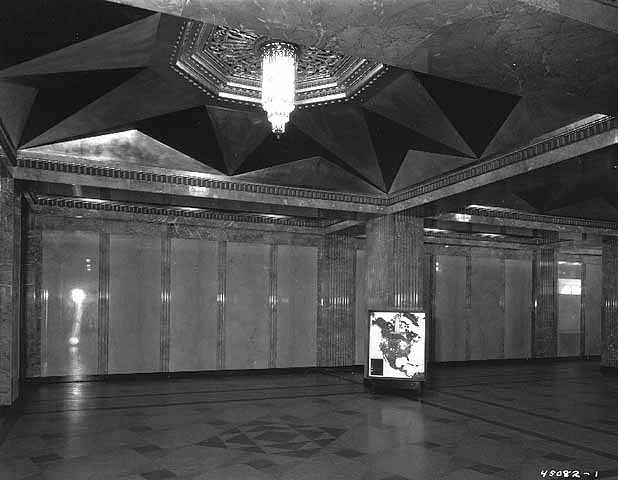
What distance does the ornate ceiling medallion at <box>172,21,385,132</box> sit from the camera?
5.84 m

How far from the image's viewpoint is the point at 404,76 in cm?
676

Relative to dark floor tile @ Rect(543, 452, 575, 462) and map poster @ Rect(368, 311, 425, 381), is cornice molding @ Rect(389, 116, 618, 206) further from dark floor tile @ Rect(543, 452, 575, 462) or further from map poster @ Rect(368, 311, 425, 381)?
dark floor tile @ Rect(543, 452, 575, 462)

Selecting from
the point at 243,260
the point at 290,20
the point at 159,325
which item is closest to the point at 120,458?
the point at 290,20

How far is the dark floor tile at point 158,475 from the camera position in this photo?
5297 mm

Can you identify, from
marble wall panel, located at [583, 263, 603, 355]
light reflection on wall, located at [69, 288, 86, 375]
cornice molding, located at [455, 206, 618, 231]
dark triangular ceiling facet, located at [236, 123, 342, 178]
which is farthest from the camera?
marble wall panel, located at [583, 263, 603, 355]

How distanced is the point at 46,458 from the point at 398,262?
682cm

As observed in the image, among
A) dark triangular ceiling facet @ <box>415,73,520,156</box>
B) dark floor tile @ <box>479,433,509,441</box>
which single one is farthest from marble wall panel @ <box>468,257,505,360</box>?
A: dark floor tile @ <box>479,433,509,441</box>

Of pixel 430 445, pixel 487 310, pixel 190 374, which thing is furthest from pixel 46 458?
pixel 487 310

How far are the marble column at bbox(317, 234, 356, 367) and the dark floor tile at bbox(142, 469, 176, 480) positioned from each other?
28.0 ft

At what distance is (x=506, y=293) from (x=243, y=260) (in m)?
7.67

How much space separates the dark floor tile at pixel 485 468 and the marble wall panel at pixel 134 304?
26.7ft

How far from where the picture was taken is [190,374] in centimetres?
1259

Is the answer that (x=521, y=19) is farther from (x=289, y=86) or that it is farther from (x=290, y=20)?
(x=289, y=86)

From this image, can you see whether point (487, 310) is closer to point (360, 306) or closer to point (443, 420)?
point (360, 306)
